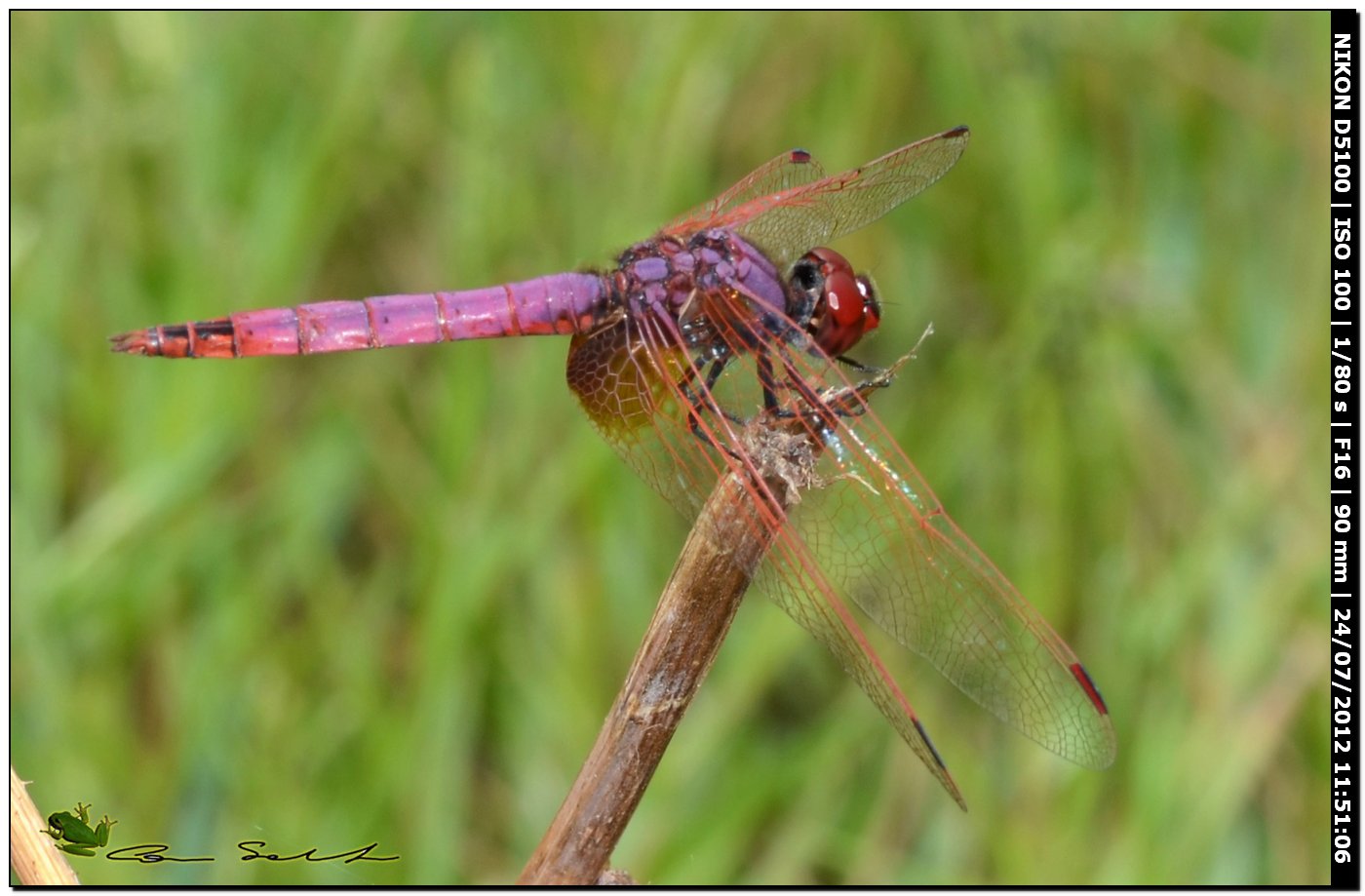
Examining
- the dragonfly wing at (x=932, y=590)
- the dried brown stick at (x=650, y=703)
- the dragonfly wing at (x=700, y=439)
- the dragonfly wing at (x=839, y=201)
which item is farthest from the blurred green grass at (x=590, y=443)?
the dried brown stick at (x=650, y=703)

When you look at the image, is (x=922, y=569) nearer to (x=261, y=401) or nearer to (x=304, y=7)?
(x=261, y=401)

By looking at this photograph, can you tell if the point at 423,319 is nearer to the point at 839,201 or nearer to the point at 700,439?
the point at 700,439

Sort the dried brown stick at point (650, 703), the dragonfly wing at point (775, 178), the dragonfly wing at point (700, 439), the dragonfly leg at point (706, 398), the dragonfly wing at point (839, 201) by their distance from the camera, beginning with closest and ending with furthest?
the dried brown stick at point (650, 703) → the dragonfly wing at point (700, 439) → the dragonfly leg at point (706, 398) → the dragonfly wing at point (839, 201) → the dragonfly wing at point (775, 178)

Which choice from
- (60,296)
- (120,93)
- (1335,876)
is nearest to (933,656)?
(1335,876)
